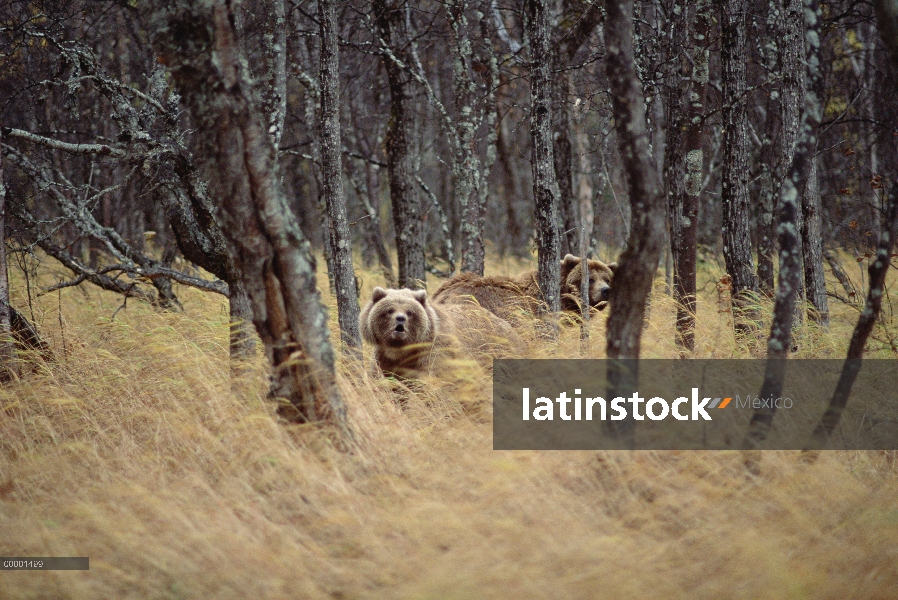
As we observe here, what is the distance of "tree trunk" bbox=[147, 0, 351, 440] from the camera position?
466 centimetres

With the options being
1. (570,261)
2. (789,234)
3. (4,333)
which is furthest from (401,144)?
(789,234)

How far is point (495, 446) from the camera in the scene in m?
4.84

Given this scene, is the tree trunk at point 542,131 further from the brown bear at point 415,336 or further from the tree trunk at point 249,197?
the tree trunk at point 249,197

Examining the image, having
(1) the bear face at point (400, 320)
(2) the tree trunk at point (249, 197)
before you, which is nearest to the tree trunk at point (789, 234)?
(2) the tree trunk at point (249, 197)

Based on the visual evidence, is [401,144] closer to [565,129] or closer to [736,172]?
[565,129]

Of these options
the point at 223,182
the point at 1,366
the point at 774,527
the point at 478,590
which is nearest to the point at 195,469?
the point at 223,182

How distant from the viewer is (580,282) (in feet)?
32.6

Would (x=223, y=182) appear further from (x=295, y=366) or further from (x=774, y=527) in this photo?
(x=774, y=527)

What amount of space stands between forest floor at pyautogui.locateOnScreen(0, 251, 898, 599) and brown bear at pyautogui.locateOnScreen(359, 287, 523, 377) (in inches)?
66.4

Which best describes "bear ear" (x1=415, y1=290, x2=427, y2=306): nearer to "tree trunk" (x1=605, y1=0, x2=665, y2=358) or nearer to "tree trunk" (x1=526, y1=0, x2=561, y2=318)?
"tree trunk" (x1=526, y1=0, x2=561, y2=318)

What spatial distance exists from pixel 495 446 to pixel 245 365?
202 centimetres

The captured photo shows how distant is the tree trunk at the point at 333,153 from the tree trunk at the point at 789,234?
3.61 meters

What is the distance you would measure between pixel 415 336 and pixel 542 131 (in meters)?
2.56

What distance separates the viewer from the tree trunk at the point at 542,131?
7.74 m
